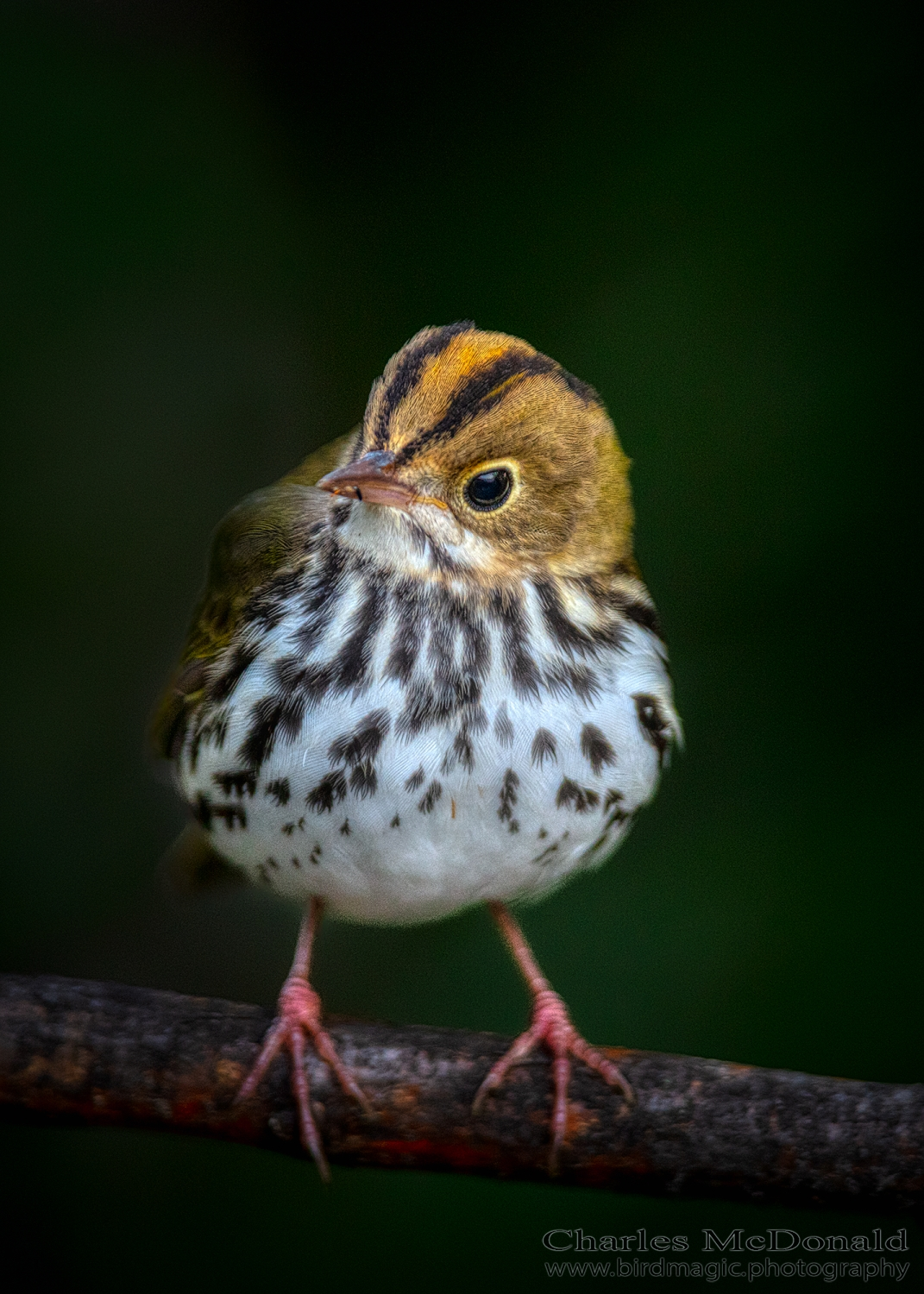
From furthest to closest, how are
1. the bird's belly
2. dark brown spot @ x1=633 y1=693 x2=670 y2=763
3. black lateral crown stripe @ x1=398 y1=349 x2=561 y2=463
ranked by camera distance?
dark brown spot @ x1=633 y1=693 x2=670 y2=763, the bird's belly, black lateral crown stripe @ x1=398 y1=349 x2=561 y2=463

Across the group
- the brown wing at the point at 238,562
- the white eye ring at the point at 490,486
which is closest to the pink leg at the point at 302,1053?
the brown wing at the point at 238,562

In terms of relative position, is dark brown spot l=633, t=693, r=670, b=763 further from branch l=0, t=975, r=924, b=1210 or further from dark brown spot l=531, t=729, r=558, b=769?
branch l=0, t=975, r=924, b=1210

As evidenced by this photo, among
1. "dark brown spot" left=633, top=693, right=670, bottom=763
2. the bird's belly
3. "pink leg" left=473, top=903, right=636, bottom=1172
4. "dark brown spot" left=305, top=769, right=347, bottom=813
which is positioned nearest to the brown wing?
the bird's belly

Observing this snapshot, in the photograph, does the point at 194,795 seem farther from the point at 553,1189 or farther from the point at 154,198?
the point at 154,198

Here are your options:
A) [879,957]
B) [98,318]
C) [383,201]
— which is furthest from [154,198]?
[879,957]

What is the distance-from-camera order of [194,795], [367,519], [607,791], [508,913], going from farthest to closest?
[508,913]
[194,795]
[607,791]
[367,519]

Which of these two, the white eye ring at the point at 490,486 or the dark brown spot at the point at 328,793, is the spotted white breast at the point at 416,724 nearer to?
the dark brown spot at the point at 328,793
